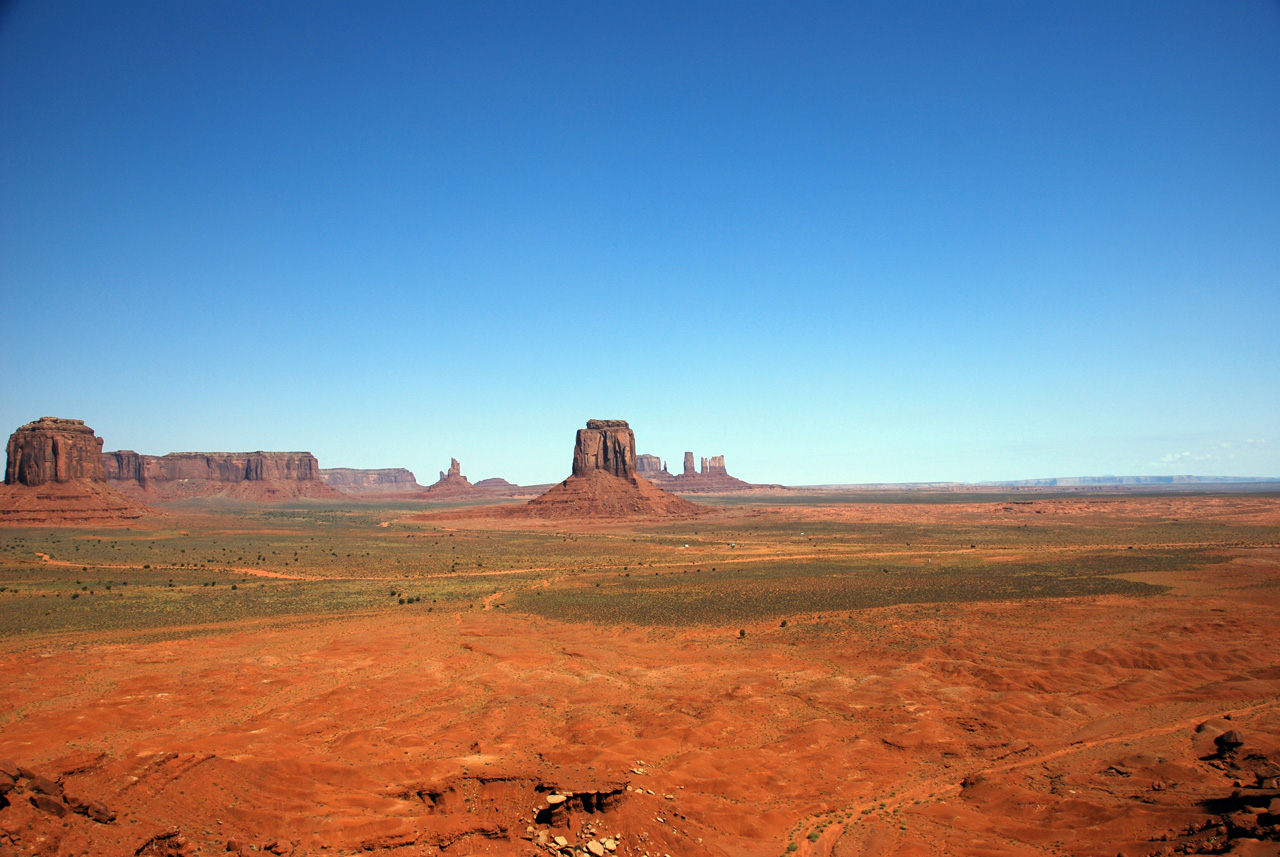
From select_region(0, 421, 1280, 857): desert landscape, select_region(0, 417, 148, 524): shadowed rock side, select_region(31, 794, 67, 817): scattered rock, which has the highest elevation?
select_region(0, 417, 148, 524): shadowed rock side

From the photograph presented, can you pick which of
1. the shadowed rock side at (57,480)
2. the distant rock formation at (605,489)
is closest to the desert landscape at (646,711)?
the shadowed rock side at (57,480)

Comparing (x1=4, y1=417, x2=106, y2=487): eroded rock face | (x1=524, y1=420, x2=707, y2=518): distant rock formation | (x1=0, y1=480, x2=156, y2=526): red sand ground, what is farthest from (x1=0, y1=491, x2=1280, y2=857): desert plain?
(x1=4, y1=417, x2=106, y2=487): eroded rock face

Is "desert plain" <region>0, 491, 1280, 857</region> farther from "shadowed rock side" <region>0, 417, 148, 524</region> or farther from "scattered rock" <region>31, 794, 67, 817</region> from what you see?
"shadowed rock side" <region>0, 417, 148, 524</region>

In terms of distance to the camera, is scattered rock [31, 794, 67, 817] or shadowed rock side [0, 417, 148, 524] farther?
shadowed rock side [0, 417, 148, 524]

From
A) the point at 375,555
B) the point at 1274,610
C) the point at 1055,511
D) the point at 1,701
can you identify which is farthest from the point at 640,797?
the point at 1055,511

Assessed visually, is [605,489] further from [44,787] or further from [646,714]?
[44,787]

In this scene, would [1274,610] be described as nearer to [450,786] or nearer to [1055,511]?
[450,786]

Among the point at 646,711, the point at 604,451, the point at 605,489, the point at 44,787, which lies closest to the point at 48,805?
the point at 44,787

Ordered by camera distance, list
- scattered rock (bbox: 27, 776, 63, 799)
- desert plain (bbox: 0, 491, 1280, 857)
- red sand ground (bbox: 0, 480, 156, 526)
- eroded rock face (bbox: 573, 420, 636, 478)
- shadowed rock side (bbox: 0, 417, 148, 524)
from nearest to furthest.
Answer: scattered rock (bbox: 27, 776, 63, 799) → desert plain (bbox: 0, 491, 1280, 857) → red sand ground (bbox: 0, 480, 156, 526) → shadowed rock side (bbox: 0, 417, 148, 524) → eroded rock face (bbox: 573, 420, 636, 478)
